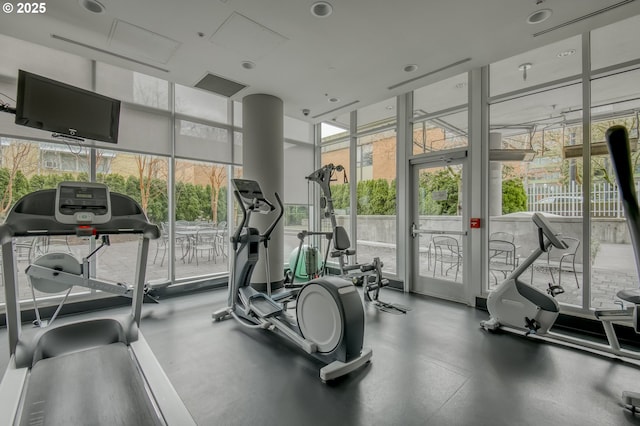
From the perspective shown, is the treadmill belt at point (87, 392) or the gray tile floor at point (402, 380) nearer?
the treadmill belt at point (87, 392)

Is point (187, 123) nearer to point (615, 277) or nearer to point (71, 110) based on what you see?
point (71, 110)

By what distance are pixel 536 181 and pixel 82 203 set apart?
5.11m

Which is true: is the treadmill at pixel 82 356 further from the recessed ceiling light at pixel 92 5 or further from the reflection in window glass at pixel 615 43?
the reflection in window glass at pixel 615 43

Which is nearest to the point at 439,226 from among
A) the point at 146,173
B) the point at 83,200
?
the point at 83,200

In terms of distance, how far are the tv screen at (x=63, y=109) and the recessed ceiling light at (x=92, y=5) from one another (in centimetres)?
82

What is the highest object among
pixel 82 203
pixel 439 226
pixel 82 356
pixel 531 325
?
pixel 82 203

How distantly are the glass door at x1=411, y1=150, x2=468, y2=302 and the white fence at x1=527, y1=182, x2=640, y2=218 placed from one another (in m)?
0.94

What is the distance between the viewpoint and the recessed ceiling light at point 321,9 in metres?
2.79

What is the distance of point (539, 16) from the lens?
2979 millimetres

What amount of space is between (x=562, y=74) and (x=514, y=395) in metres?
3.85

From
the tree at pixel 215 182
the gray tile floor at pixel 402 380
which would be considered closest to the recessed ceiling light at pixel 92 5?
the tree at pixel 215 182

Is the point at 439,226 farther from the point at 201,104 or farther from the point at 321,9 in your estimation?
the point at 201,104

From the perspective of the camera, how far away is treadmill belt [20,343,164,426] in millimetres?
A: 1593

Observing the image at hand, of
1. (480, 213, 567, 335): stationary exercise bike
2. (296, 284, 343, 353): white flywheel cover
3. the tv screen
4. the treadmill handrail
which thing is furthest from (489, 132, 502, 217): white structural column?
the tv screen
